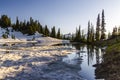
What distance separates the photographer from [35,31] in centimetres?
15912

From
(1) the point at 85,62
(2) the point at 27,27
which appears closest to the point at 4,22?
(2) the point at 27,27

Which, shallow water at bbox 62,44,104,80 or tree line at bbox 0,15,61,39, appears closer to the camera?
shallow water at bbox 62,44,104,80

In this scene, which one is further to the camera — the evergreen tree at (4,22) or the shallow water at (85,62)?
the evergreen tree at (4,22)

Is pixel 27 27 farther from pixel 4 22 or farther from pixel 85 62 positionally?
pixel 85 62

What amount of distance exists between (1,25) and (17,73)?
14463cm

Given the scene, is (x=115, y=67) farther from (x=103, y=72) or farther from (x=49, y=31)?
(x=49, y=31)

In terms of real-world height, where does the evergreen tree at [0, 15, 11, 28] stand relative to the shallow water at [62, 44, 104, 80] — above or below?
above

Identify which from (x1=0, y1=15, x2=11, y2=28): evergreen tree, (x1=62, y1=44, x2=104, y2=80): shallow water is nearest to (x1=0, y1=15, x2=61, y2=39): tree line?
(x1=0, y1=15, x2=11, y2=28): evergreen tree

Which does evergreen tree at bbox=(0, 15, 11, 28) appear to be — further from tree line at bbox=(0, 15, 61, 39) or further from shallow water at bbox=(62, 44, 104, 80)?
shallow water at bbox=(62, 44, 104, 80)

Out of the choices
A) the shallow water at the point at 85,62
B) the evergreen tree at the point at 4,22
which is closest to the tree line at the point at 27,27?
the evergreen tree at the point at 4,22

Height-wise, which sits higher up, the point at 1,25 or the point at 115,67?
the point at 1,25

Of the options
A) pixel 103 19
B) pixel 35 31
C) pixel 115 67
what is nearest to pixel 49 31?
pixel 35 31

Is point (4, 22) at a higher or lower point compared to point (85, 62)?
higher

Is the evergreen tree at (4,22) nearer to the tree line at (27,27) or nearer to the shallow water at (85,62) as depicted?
the tree line at (27,27)
